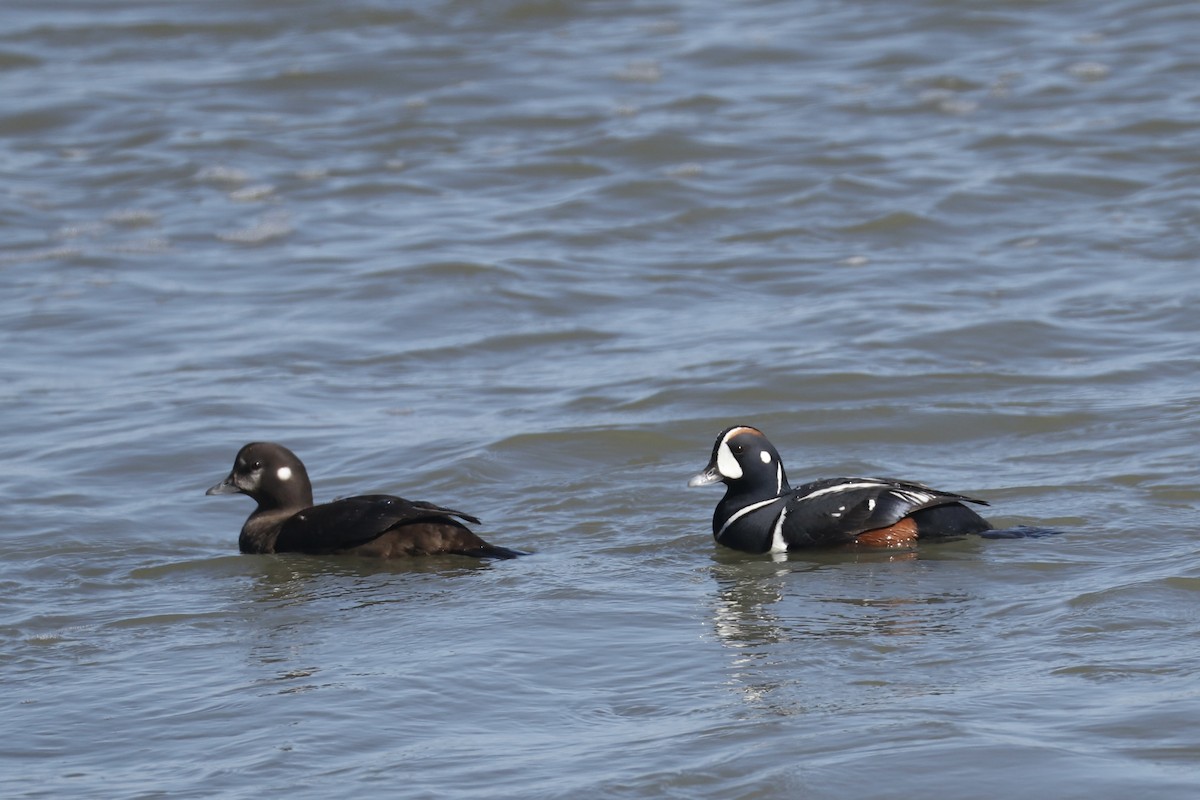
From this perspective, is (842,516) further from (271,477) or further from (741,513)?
(271,477)

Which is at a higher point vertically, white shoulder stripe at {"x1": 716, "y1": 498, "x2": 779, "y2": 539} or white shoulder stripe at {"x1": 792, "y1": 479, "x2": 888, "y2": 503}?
white shoulder stripe at {"x1": 792, "y1": 479, "x2": 888, "y2": 503}

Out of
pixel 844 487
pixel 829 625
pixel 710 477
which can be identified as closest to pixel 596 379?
pixel 710 477

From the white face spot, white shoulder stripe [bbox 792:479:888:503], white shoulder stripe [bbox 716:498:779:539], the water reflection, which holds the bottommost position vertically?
the water reflection

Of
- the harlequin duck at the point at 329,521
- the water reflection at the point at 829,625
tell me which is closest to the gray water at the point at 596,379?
the water reflection at the point at 829,625

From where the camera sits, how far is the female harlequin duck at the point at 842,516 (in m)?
8.52

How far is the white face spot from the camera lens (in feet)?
29.9

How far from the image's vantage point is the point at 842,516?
8.58 metres

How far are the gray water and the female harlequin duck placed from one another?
0.55 feet

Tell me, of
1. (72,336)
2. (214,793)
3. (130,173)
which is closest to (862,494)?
(214,793)

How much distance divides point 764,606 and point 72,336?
7881 mm

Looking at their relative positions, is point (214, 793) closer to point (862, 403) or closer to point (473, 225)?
point (862, 403)

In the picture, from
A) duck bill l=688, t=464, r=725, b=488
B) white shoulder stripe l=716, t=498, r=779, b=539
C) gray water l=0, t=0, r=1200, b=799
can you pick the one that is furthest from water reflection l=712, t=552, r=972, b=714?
duck bill l=688, t=464, r=725, b=488

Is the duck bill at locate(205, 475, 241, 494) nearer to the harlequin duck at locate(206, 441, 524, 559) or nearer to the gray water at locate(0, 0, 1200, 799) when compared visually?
the harlequin duck at locate(206, 441, 524, 559)

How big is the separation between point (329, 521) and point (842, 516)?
245 centimetres
